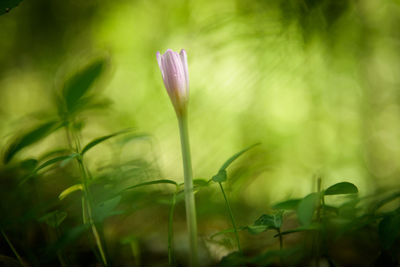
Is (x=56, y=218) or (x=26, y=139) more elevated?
(x=26, y=139)

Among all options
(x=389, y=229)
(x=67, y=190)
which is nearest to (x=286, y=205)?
(x=389, y=229)

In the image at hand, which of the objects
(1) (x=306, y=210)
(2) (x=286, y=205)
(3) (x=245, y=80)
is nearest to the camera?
(1) (x=306, y=210)

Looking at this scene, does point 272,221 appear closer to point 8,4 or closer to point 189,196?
point 189,196

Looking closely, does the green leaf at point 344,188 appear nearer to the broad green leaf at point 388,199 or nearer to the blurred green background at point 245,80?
the broad green leaf at point 388,199

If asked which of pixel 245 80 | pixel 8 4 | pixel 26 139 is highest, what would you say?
pixel 245 80

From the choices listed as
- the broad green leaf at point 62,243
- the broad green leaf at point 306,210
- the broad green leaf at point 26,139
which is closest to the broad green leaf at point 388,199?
the broad green leaf at point 306,210

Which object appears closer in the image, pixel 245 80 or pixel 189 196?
pixel 189 196

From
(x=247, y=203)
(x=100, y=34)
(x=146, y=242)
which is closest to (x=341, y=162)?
(x=247, y=203)
